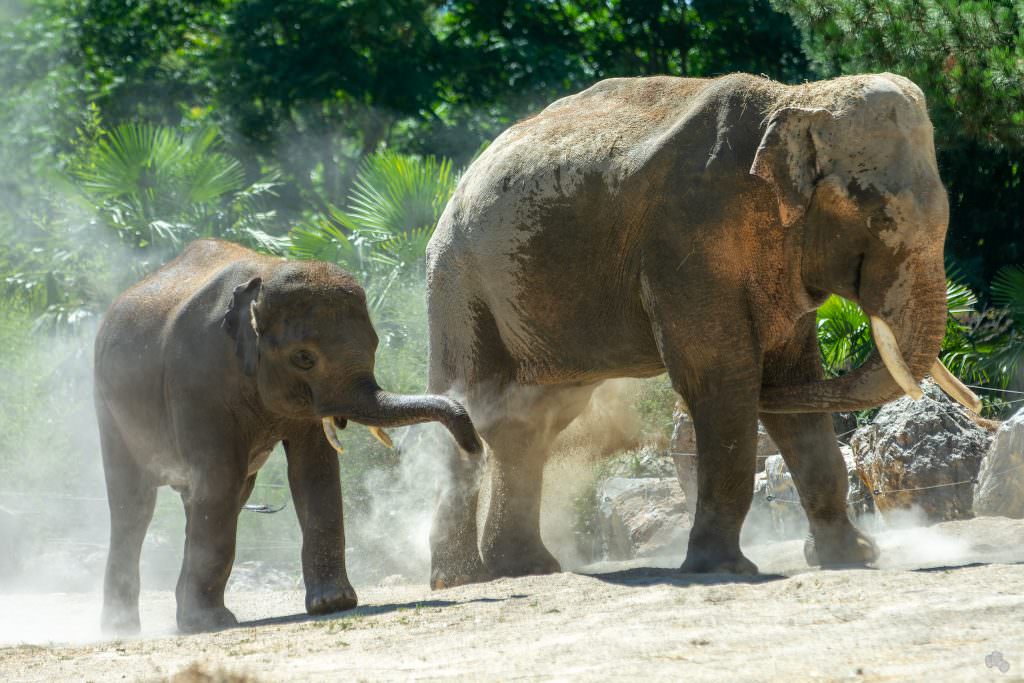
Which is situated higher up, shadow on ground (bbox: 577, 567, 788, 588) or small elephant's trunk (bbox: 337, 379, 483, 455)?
small elephant's trunk (bbox: 337, 379, 483, 455)

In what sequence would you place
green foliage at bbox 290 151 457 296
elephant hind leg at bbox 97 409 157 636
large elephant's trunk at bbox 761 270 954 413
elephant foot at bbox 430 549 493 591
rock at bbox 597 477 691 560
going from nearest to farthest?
large elephant's trunk at bbox 761 270 954 413 → elephant hind leg at bbox 97 409 157 636 → elephant foot at bbox 430 549 493 591 → rock at bbox 597 477 691 560 → green foliage at bbox 290 151 457 296

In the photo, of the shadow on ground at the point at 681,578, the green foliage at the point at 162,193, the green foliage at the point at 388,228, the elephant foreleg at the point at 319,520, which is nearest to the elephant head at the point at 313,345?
the elephant foreleg at the point at 319,520

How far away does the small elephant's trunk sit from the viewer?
22.1 ft

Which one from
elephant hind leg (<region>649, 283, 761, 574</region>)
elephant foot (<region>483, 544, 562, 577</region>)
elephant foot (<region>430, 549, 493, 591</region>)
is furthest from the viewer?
elephant foot (<region>430, 549, 493, 591</region>)

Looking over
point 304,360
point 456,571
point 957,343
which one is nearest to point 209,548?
point 304,360

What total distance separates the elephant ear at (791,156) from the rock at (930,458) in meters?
3.55

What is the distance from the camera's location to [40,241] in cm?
1834

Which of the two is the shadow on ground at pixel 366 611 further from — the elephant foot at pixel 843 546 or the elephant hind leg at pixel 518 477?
the elephant foot at pixel 843 546

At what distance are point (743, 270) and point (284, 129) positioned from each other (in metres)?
18.4

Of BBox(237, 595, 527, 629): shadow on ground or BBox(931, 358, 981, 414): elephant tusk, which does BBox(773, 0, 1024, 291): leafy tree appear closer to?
BBox(931, 358, 981, 414): elephant tusk

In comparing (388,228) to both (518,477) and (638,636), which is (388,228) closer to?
(518,477)

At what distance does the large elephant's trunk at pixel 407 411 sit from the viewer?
265 inches

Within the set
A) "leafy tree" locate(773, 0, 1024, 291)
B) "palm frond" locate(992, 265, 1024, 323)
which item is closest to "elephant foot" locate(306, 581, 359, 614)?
"palm frond" locate(992, 265, 1024, 323)

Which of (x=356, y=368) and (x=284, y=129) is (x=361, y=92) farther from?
(x=356, y=368)
